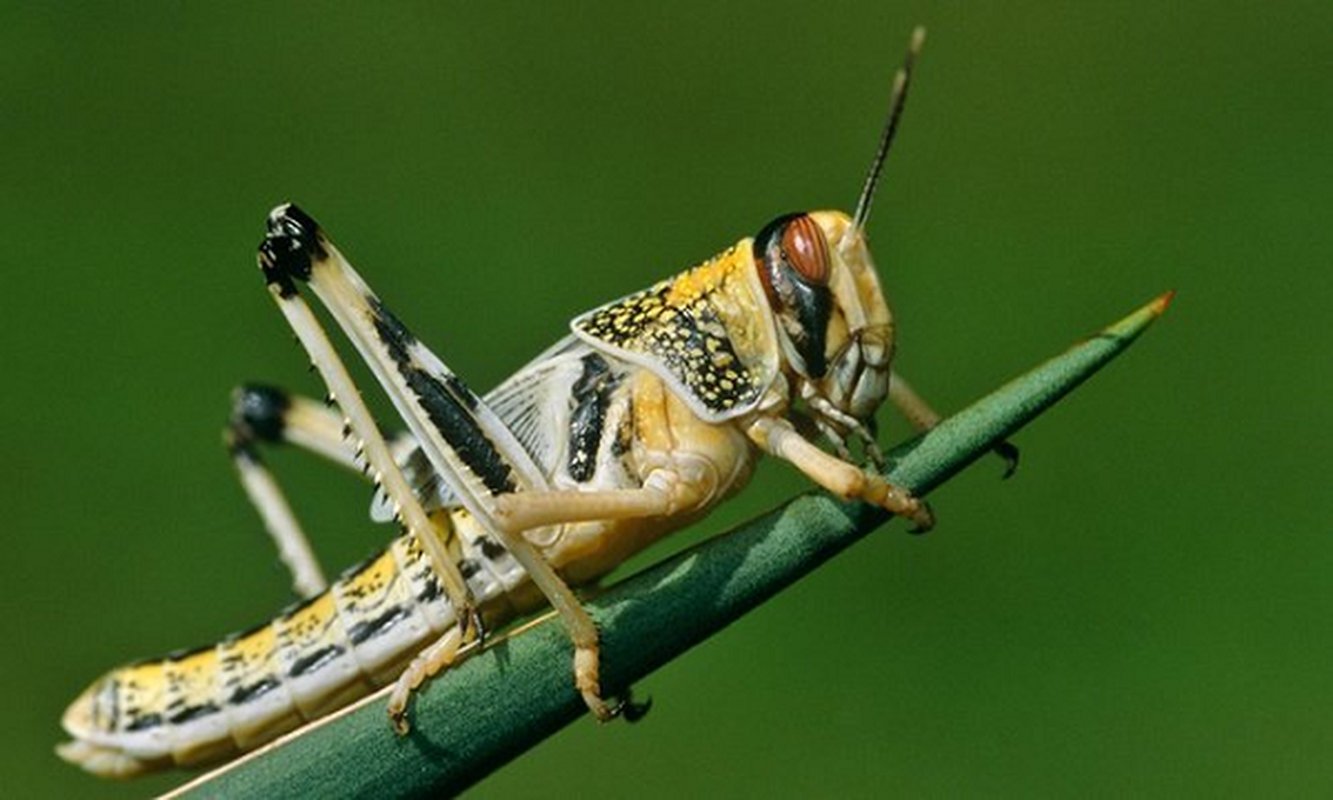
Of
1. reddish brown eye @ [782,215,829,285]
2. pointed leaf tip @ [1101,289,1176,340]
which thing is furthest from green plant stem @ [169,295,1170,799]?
reddish brown eye @ [782,215,829,285]

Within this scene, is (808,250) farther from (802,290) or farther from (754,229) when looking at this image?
(754,229)

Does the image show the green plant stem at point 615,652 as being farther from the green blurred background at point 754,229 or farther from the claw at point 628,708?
the green blurred background at point 754,229

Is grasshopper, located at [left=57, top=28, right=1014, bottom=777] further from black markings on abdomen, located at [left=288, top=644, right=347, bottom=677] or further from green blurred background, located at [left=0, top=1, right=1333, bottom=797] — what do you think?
green blurred background, located at [left=0, top=1, right=1333, bottom=797]

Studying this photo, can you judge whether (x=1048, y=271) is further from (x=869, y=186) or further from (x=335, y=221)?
(x=869, y=186)

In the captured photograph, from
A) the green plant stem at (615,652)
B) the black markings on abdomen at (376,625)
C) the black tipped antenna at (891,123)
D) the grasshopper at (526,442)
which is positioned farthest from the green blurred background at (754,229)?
the green plant stem at (615,652)

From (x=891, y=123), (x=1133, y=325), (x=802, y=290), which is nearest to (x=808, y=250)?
(x=802, y=290)

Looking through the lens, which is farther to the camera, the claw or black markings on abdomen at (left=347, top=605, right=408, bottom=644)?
black markings on abdomen at (left=347, top=605, right=408, bottom=644)

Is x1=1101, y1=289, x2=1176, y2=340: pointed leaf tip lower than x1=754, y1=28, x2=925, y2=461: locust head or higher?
lower
